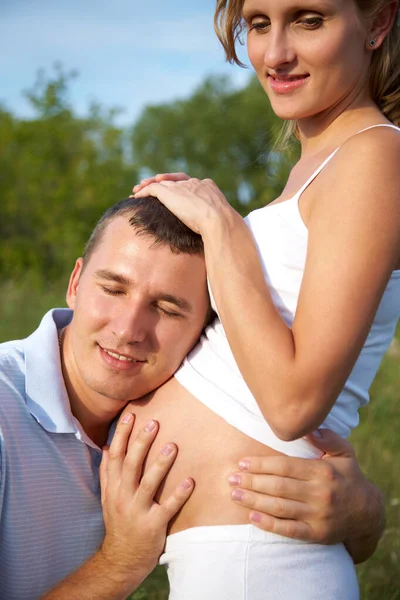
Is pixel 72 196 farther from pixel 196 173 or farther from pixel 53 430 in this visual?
pixel 53 430

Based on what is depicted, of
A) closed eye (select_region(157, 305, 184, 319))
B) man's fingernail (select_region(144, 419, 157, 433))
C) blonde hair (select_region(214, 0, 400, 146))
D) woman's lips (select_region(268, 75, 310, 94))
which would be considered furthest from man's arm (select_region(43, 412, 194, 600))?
blonde hair (select_region(214, 0, 400, 146))

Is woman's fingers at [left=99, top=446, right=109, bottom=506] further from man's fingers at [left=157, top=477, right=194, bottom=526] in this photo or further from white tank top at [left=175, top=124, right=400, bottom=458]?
white tank top at [left=175, top=124, right=400, bottom=458]

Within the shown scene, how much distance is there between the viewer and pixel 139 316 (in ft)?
8.98

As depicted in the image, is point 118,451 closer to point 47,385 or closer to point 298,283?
point 47,385

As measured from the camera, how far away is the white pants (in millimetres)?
2289

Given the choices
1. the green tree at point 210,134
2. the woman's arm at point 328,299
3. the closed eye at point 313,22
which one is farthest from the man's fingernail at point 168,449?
the green tree at point 210,134

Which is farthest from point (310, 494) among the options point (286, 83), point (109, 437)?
point (286, 83)

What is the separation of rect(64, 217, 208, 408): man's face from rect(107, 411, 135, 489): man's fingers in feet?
0.36

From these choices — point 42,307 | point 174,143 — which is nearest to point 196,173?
point 174,143

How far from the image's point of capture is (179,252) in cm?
278

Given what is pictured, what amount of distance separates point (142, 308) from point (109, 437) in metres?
0.57

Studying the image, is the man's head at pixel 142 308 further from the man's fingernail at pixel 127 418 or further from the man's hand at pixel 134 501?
the man's hand at pixel 134 501

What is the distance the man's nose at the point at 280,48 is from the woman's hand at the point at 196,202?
47 centimetres

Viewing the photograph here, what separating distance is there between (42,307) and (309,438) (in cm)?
712
